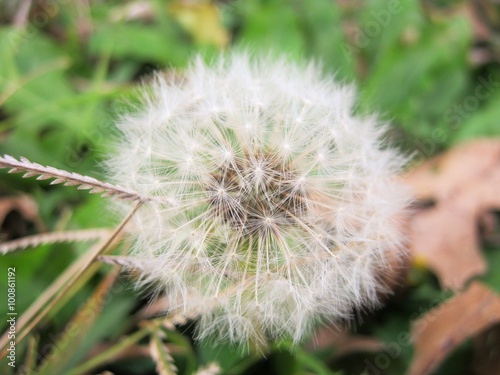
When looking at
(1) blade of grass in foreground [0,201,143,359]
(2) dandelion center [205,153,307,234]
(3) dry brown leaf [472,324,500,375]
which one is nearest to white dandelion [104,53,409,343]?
(2) dandelion center [205,153,307,234]

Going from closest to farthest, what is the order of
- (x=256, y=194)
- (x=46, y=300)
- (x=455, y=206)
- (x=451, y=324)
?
(x=256, y=194) → (x=46, y=300) → (x=451, y=324) → (x=455, y=206)

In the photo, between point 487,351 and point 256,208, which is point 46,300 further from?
point 487,351

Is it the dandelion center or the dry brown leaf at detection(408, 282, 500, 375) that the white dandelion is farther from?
the dry brown leaf at detection(408, 282, 500, 375)

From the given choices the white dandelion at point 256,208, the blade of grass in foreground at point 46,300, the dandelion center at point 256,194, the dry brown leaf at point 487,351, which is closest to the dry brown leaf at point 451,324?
the dry brown leaf at point 487,351

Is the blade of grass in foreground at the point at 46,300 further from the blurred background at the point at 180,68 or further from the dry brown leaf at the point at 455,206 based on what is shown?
the dry brown leaf at the point at 455,206

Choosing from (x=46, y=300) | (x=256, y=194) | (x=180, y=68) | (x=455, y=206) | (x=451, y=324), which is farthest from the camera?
(x=180, y=68)

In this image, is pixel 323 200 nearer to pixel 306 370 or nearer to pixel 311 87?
pixel 311 87

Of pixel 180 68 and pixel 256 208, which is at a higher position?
pixel 180 68

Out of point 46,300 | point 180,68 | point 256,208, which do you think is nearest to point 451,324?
point 256,208

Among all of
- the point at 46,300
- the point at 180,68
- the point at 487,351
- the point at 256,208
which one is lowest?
the point at 487,351
